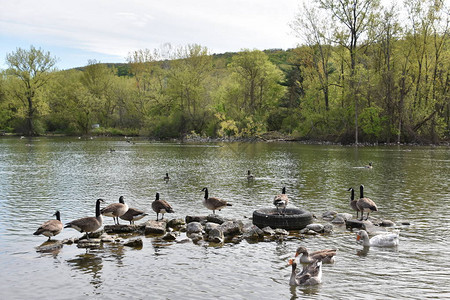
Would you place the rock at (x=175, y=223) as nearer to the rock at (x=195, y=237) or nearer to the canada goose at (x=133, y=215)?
the canada goose at (x=133, y=215)

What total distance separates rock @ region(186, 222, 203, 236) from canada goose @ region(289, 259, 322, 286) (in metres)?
5.65

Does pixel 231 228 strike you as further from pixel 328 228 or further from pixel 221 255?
pixel 328 228

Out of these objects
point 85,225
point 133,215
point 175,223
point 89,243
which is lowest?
point 89,243

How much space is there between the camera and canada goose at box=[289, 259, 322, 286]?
10578 millimetres

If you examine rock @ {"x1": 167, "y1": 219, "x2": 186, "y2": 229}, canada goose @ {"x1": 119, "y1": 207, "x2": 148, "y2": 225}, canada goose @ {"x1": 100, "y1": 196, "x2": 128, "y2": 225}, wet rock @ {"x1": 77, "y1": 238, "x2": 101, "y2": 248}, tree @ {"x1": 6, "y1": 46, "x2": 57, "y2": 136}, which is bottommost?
wet rock @ {"x1": 77, "y1": 238, "x2": 101, "y2": 248}

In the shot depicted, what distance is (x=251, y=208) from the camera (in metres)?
20.4

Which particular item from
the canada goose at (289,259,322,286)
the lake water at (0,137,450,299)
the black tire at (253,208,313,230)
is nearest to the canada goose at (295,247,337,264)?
the lake water at (0,137,450,299)

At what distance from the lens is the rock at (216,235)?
48.2 feet

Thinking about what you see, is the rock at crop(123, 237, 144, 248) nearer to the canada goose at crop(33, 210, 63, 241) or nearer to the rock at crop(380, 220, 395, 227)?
the canada goose at crop(33, 210, 63, 241)

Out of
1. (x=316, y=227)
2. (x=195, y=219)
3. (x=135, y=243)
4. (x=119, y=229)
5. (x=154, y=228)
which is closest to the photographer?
(x=135, y=243)

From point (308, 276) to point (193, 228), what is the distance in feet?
20.9

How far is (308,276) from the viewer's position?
10617 mm

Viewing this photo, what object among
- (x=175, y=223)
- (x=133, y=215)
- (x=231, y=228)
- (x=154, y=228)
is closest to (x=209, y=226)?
(x=231, y=228)

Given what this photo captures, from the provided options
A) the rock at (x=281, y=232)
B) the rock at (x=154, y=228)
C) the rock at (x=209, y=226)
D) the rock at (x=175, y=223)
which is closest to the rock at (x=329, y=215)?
the rock at (x=281, y=232)
